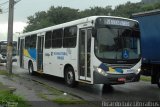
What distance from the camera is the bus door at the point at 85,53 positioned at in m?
15.5

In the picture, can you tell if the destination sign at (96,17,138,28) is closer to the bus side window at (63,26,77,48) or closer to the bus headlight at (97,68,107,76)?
the bus headlight at (97,68,107,76)

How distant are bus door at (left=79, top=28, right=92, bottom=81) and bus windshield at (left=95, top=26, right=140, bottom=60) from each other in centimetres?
59

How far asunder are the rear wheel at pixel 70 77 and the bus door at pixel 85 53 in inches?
39.1

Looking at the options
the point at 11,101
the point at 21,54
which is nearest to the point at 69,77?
the point at 11,101

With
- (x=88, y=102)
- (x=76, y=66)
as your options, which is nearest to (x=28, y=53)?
(x=76, y=66)

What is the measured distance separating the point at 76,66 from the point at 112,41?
2.26 m

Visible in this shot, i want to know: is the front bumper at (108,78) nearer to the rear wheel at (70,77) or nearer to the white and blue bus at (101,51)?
the white and blue bus at (101,51)

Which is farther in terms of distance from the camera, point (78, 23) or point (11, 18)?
point (11, 18)

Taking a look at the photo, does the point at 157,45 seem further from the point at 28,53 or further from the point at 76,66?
the point at 28,53

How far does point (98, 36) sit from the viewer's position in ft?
49.4

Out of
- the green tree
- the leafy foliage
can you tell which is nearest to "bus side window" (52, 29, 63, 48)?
the leafy foliage

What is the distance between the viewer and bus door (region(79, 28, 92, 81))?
611 inches

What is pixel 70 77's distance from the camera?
17.5 meters

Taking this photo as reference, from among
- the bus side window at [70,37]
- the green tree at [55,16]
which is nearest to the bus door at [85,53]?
the bus side window at [70,37]
